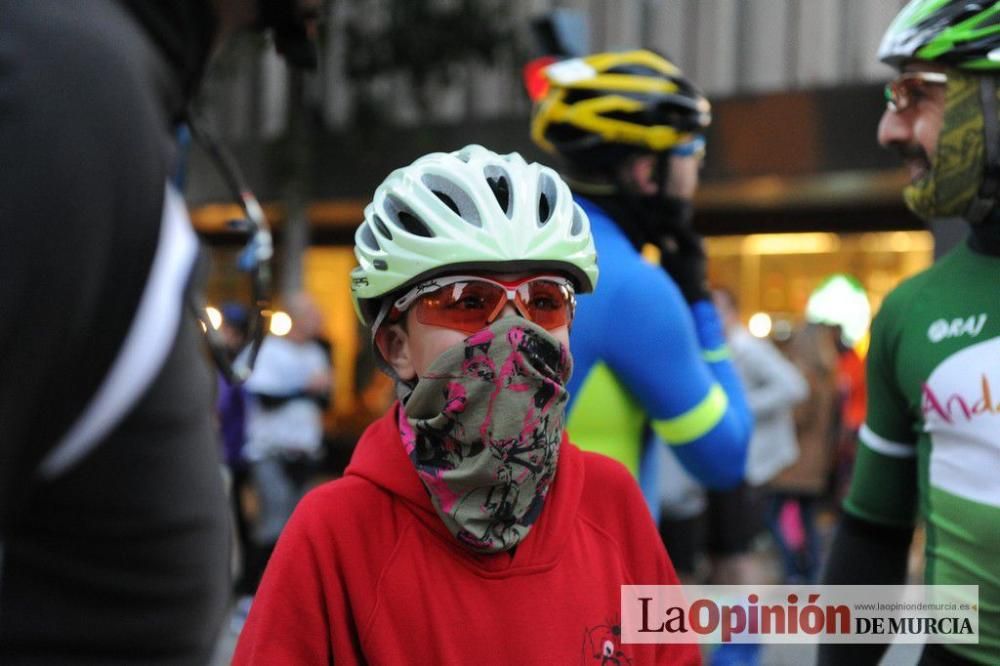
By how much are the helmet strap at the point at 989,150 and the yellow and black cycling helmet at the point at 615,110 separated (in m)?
0.98

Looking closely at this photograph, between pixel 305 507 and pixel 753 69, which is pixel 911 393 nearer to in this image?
pixel 305 507

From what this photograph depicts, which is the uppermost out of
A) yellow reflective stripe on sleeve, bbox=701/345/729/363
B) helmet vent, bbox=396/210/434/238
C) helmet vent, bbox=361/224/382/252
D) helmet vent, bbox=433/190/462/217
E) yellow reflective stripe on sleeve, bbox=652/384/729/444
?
helmet vent, bbox=433/190/462/217

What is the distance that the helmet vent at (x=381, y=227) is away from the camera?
2193 mm

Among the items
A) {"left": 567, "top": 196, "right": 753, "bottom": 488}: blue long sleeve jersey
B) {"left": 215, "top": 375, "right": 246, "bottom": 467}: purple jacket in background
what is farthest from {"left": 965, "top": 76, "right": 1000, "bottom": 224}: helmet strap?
{"left": 215, "top": 375, "right": 246, "bottom": 467}: purple jacket in background

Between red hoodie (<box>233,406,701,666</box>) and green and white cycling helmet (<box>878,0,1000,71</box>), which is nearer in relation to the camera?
red hoodie (<box>233,406,701,666</box>)

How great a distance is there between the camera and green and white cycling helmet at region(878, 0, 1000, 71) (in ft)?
8.45

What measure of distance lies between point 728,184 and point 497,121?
3646 mm

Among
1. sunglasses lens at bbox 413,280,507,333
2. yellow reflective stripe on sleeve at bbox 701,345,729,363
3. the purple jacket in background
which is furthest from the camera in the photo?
the purple jacket in background

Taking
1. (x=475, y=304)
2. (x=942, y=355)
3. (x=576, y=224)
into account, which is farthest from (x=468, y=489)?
(x=942, y=355)

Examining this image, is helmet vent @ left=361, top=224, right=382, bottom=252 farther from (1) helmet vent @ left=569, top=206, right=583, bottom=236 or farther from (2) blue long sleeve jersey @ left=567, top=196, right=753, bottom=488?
(2) blue long sleeve jersey @ left=567, top=196, right=753, bottom=488

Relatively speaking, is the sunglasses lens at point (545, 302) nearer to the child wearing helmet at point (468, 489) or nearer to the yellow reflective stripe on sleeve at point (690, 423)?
the child wearing helmet at point (468, 489)

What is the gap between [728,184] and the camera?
15.4 metres

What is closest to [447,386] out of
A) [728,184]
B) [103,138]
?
[103,138]

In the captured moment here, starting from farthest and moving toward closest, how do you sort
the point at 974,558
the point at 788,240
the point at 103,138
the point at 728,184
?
the point at 788,240
the point at 728,184
the point at 974,558
the point at 103,138
